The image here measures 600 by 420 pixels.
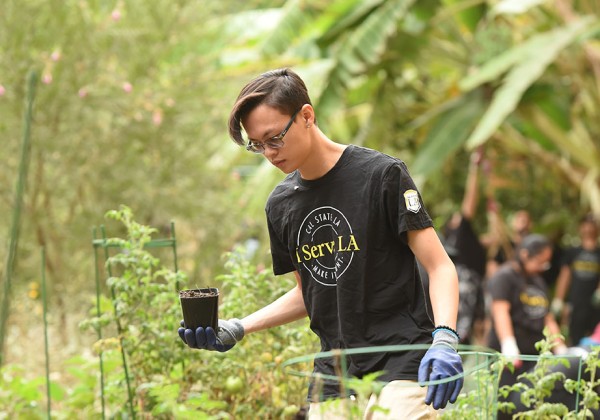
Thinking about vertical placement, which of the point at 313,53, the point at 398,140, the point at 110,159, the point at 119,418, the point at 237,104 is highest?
the point at 313,53

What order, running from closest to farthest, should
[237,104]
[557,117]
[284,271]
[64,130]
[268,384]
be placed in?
[237,104], [284,271], [268,384], [64,130], [557,117]

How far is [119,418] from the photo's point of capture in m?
4.20

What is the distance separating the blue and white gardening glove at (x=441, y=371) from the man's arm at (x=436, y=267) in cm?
18

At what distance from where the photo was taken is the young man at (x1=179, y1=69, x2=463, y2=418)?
281 centimetres

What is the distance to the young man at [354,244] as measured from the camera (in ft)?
9.23

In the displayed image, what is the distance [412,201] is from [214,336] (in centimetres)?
72

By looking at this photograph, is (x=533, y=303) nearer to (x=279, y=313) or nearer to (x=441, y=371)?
(x=279, y=313)

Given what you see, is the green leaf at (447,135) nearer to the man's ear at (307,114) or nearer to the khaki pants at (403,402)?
the man's ear at (307,114)

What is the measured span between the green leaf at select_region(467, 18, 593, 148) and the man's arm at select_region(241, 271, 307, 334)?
214 inches

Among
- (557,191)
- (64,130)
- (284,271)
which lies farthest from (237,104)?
(557,191)

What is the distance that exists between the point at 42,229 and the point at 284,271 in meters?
5.47

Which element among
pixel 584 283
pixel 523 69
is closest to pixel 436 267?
pixel 523 69

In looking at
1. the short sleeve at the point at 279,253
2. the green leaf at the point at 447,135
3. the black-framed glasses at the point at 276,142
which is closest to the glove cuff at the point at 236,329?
the short sleeve at the point at 279,253

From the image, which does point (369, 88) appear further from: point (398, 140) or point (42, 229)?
point (42, 229)
